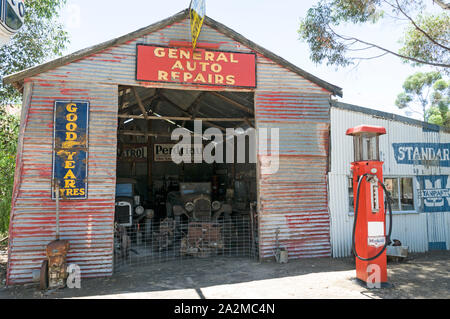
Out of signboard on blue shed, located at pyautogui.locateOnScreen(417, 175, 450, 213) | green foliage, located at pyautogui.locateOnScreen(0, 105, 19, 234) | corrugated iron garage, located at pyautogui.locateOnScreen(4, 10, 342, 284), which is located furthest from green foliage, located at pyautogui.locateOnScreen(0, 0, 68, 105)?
signboard on blue shed, located at pyautogui.locateOnScreen(417, 175, 450, 213)

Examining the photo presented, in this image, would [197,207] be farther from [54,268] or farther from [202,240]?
[54,268]

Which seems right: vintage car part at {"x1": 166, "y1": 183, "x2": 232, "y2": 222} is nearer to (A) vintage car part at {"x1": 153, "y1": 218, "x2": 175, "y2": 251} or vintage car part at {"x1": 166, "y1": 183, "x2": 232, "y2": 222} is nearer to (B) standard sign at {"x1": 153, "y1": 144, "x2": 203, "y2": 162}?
(A) vintage car part at {"x1": 153, "y1": 218, "x2": 175, "y2": 251}

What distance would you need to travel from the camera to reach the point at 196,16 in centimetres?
649

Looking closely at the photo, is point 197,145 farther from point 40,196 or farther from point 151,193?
point 40,196

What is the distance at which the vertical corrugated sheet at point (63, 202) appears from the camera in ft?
20.0

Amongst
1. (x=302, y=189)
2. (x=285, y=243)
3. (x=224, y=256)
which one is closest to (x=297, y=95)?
(x=302, y=189)

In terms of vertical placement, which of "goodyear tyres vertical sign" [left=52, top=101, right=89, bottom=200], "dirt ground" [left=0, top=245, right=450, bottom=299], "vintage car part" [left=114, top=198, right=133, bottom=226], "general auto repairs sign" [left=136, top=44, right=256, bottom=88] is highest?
"general auto repairs sign" [left=136, top=44, right=256, bottom=88]

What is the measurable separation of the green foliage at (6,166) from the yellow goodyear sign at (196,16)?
627 centimetres

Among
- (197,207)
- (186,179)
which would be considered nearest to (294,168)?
(197,207)

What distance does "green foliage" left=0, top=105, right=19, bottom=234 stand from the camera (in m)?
8.53

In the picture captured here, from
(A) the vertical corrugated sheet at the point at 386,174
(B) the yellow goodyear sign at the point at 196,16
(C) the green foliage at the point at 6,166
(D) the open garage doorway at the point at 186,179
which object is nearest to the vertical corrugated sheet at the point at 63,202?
(D) the open garage doorway at the point at 186,179

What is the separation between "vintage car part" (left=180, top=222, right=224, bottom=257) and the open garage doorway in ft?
0.08

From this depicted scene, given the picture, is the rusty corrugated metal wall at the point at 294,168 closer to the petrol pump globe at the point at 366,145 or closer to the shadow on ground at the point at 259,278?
the shadow on ground at the point at 259,278

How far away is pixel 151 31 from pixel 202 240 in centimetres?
508
